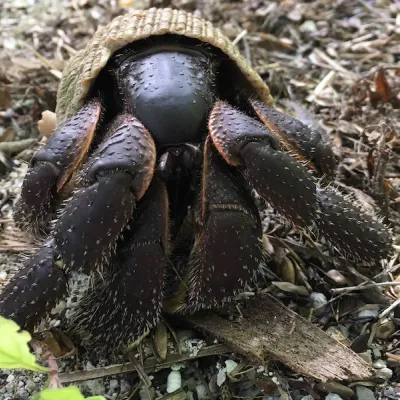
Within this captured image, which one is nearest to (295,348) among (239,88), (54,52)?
(239,88)

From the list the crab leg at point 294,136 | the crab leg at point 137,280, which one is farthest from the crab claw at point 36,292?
the crab leg at point 294,136

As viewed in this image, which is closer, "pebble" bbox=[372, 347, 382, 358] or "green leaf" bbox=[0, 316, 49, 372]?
"green leaf" bbox=[0, 316, 49, 372]

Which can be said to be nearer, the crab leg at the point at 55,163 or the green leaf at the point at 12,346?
the green leaf at the point at 12,346

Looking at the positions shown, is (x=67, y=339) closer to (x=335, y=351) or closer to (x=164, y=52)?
(x=335, y=351)

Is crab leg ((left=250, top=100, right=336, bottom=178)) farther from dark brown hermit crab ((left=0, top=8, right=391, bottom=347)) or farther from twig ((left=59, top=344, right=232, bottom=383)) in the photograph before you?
twig ((left=59, top=344, right=232, bottom=383))

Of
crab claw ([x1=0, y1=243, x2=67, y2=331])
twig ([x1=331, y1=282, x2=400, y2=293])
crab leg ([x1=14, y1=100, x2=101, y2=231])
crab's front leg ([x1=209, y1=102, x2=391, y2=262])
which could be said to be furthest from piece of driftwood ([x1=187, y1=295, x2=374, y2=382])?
crab leg ([x1=14, y1=100, x2=101, y2=231])

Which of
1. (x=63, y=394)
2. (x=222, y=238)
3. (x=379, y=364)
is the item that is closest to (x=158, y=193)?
(x=222, y=238)

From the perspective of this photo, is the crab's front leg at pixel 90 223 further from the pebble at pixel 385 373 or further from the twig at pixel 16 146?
the twig at pixel 16 146
